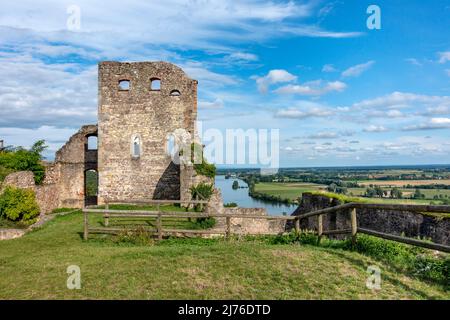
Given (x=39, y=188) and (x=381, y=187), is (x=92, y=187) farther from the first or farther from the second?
(x=381, y=187)

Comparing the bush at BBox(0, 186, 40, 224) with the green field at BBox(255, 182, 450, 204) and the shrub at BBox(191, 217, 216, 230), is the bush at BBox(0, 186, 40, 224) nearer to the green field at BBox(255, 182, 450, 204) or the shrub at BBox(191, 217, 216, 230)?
the shrub at BBox(191, 217, 216, 230)

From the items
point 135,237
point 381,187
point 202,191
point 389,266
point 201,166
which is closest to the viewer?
point 389,266

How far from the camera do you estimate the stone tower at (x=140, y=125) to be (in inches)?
802

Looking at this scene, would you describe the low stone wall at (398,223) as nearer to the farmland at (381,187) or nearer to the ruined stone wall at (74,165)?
the farmland at (381,187)

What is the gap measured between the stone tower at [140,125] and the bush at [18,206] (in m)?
4.92

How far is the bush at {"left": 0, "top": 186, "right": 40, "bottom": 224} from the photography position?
48.7ft

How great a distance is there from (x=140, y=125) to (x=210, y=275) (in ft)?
49.7

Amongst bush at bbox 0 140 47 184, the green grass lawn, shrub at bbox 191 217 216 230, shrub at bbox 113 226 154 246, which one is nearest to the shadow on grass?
the green grass lawn

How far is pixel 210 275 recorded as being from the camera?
6.47m

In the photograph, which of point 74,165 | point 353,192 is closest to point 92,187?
point 74,165

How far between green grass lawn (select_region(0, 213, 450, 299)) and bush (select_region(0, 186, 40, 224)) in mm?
6769

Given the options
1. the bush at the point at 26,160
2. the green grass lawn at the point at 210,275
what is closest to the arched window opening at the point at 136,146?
the bush at the point at 26,160

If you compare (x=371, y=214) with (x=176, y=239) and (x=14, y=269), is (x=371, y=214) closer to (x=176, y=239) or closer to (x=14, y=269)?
(x=176, y=239)
